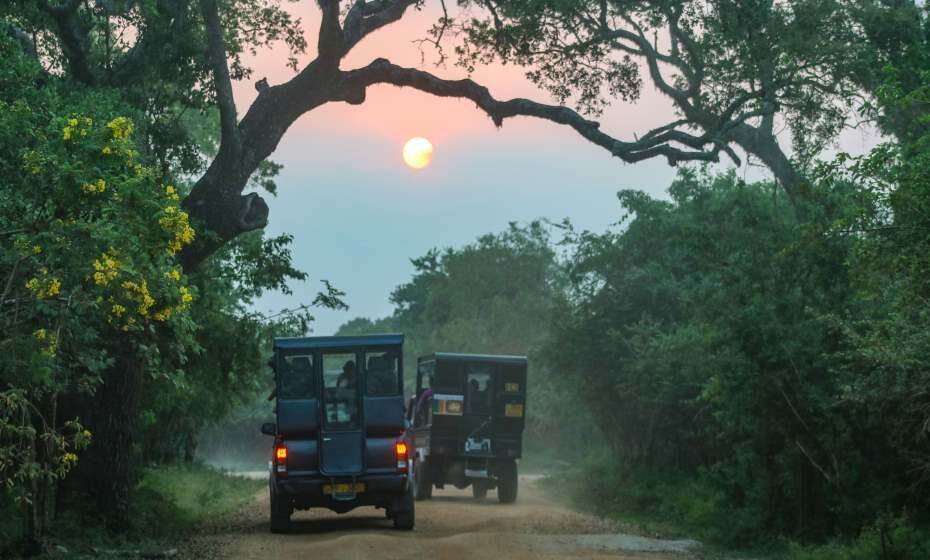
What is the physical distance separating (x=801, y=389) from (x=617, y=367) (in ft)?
52.2

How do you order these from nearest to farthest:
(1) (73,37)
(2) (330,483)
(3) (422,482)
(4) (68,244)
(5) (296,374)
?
(4) (68,244)
(1) (73,37)
(2) (330,483)
(5) (296,374)
(3) (422,482)

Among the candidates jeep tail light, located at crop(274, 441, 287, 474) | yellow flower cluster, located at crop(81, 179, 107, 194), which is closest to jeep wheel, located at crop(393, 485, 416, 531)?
jeep tail light, located at crop(274, 441, 287, 474)

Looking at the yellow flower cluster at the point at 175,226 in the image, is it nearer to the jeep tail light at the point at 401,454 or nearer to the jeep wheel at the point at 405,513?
the jeep tail light at the point at 401,454

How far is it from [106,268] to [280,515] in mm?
10568

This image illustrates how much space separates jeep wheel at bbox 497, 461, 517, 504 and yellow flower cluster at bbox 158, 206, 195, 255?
19396mm

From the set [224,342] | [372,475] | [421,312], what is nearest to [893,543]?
[372,475]

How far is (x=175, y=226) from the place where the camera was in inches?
479

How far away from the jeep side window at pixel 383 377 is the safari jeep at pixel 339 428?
16 millimetres

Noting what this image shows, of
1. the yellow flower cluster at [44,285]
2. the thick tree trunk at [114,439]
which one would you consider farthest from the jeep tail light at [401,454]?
the yellow flower cluster at [44,285]

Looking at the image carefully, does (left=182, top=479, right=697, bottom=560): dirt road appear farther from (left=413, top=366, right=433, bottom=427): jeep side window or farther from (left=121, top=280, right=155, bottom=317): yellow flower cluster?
(left=121, top=280, right=155, bottom=317): yellow flower cluster

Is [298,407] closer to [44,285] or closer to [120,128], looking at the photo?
[120,128]

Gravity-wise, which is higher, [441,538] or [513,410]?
[513,410]

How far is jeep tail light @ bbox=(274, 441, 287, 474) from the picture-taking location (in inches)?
818

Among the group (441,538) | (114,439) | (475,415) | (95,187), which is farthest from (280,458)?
(475,415)
